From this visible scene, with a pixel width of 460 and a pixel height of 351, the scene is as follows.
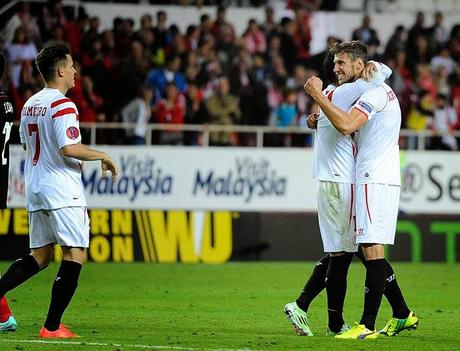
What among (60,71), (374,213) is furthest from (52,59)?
(374,213)

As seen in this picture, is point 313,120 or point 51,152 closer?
point 51,152

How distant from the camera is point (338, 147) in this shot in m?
9.62

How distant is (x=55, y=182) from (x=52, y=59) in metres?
0.95

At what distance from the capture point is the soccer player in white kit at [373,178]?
9.36m

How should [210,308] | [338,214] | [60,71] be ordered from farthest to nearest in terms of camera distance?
[210,308] → [338,214] → [60,71]

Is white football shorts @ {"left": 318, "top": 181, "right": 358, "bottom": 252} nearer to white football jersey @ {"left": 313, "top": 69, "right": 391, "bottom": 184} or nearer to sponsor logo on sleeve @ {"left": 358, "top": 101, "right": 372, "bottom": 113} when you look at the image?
white football jersey @ {"left": 313, "top": 69, "right": 391, "bottom": 184}

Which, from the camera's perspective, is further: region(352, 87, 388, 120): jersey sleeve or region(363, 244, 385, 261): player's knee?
region(363, 244, 385, 261): player's knee

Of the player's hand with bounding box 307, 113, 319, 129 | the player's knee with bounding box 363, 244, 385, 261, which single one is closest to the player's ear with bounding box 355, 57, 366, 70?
the player's hand with bounding box 307, 113, 319, 129

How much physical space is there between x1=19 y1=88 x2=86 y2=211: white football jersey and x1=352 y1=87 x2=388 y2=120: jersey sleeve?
7.17 ft

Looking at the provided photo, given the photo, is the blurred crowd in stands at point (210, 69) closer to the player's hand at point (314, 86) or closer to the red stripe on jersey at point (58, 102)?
the red stripe on jersey at point (58, 102)

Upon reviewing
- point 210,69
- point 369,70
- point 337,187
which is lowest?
point 337,187

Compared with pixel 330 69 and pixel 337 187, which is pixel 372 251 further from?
pixel 330 69

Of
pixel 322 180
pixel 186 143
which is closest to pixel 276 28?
pixel 186 143

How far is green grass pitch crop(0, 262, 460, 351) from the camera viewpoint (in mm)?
9117
